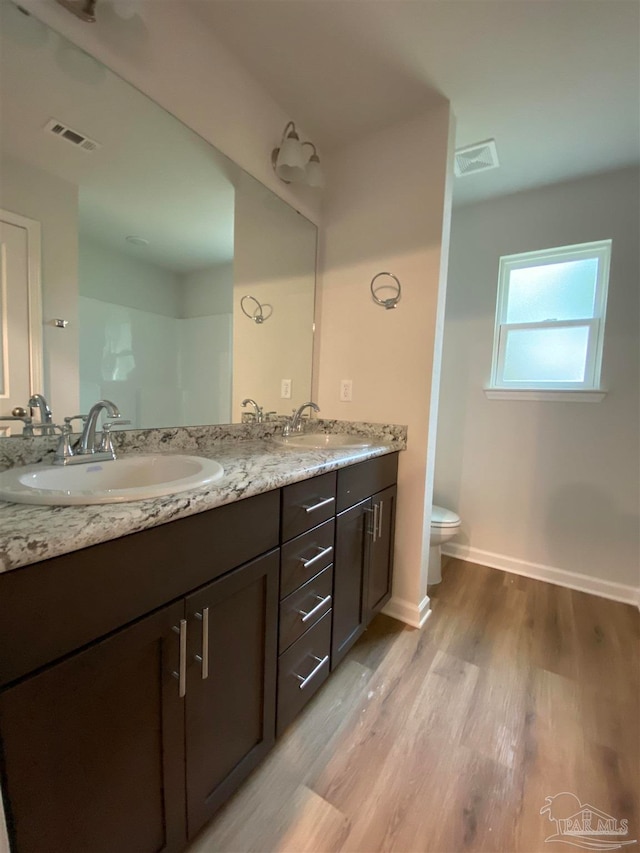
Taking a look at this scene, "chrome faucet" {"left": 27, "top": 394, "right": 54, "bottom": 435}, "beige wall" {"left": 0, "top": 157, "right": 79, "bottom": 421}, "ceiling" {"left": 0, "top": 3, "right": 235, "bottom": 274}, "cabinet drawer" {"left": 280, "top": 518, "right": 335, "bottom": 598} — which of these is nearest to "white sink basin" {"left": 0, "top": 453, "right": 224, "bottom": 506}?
"chrome faucet" {"left": 27, "top": 394, "right": 54, "bottom": 435}

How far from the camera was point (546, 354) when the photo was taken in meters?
2.17

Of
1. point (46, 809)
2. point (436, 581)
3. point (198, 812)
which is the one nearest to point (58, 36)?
point (46, 809)

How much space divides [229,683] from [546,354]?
7.81ft

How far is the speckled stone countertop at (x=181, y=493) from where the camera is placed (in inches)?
20.4

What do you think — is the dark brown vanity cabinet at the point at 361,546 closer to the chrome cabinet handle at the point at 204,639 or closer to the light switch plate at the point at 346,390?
the light switch plate at the point at 346,390

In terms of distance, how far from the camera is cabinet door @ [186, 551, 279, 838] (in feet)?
2.48

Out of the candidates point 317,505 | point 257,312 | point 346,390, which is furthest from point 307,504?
point 257,312

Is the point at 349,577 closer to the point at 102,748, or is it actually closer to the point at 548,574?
the point at 102,748

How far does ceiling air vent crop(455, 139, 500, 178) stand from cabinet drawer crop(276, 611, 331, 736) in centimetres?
227

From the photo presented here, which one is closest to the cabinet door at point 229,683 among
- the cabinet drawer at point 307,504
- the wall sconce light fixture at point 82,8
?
the cabinet drawer at point 307,504

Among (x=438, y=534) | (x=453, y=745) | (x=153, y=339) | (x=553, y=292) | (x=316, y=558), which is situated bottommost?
(x=453, y=745)

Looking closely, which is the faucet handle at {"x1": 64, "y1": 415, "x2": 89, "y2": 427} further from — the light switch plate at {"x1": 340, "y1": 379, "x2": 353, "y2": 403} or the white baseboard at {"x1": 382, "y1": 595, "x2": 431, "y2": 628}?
the white baseboard at {"x1": 382, "y1": 595, "x2": 431, "y2": 628}

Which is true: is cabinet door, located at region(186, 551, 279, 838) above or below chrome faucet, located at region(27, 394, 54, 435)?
below

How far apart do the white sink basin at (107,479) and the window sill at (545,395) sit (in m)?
1.96
